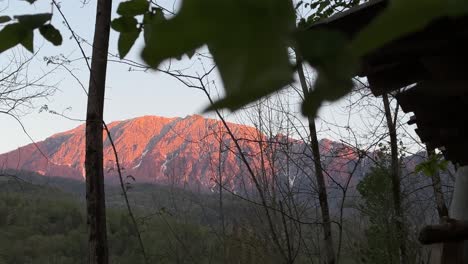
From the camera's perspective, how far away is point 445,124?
2.21 m

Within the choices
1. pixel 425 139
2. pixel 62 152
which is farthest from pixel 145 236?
pixel 62 152

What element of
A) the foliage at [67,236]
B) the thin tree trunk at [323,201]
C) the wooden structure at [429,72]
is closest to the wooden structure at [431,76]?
the wooden structure at [429,72]

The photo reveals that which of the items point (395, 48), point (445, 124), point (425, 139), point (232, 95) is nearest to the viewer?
point (232, 95)

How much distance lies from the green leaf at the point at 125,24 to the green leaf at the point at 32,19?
0.76 ft

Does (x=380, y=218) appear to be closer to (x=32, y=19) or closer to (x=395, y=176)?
(x=395, y=176)

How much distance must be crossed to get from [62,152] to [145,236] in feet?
277

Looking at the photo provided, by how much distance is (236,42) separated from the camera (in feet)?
0.69

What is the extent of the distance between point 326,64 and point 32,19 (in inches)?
22.6

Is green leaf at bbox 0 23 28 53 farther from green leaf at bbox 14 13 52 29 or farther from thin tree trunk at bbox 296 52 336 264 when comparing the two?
thin tree trunk at bbox 296 52 336 264

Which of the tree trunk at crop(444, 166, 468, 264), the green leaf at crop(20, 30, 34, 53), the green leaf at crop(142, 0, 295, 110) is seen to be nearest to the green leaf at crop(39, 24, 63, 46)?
the green leaf at crop(20, 30, 34, 53)

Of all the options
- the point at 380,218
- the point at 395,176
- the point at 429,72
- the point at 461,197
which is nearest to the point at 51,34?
the point at 429,72

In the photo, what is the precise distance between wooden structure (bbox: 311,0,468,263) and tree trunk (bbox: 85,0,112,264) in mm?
2625

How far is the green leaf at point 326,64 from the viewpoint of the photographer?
22 cm

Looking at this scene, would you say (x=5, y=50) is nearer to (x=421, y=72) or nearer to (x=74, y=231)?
(x=421, y=72)
